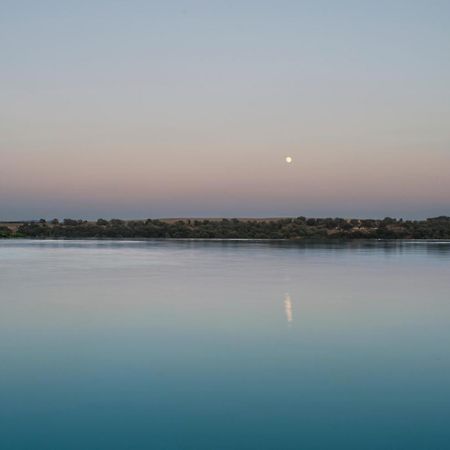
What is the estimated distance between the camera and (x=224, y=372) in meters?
10.4

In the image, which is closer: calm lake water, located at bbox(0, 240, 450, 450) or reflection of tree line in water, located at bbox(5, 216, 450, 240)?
calm lake water, located at bbox(0, 240, 450, 450)

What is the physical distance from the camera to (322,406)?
852 centimetres

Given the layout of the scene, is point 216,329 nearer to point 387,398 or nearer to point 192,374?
point 192,374

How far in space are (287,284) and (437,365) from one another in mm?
14828

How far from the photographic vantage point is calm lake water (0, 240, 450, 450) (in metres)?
7.49

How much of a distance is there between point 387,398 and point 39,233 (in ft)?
475

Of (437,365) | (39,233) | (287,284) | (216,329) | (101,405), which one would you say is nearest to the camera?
(101,405)

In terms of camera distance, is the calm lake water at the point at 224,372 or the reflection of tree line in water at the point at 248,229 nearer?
the calm lake water at the point at 224,372

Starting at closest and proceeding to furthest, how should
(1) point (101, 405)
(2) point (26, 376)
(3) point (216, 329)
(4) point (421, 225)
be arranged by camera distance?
(1) point (101, 405)
(2) point (26, 376)
(3) point (216, 329)
(4) point (421, 225)

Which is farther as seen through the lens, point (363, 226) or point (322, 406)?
point (363, 226)

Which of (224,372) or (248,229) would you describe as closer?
(224,372)

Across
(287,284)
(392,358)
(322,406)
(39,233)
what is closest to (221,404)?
(322,406)

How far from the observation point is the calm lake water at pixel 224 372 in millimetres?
7492

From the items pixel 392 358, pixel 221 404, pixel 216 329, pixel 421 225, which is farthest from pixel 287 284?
pixel 421 225
